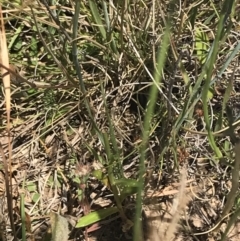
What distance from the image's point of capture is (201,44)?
5.12 ft

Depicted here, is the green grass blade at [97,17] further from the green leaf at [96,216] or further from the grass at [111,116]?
the green leaf at [96,216]

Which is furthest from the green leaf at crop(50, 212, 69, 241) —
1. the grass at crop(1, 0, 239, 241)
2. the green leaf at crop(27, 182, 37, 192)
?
the green leaf at crop(27, 182, 37, 192)

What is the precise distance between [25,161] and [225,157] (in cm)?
58

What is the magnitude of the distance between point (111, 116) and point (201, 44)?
37 centimetres

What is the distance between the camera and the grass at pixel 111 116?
1.34 meters

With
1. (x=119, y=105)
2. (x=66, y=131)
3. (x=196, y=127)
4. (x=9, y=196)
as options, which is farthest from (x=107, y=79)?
(x=9, y=196)

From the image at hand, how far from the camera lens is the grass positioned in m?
1.34

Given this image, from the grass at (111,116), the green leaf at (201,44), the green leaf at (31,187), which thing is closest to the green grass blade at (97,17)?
the grass at (111,116)

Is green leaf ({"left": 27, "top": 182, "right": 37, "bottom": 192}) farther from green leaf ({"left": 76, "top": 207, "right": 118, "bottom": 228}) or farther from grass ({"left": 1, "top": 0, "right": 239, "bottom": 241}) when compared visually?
green leaf ({"left": 76, "top": 207, "right": 118, "bottom": 228})

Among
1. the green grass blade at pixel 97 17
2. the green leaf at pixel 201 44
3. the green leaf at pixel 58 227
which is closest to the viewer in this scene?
the green leaf at pixel 58 227

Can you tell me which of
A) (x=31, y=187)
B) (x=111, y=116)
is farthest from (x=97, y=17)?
(x=31, y=187)

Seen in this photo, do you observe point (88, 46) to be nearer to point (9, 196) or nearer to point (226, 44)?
point (226, 44)

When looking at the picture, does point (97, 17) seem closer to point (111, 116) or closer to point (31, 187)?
point (111, 116)

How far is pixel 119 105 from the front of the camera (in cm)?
151
